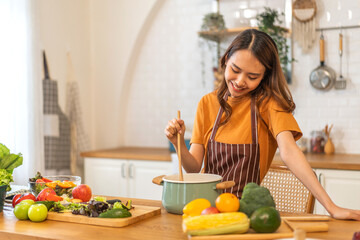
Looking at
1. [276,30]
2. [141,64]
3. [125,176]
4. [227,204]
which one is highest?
[276,30]

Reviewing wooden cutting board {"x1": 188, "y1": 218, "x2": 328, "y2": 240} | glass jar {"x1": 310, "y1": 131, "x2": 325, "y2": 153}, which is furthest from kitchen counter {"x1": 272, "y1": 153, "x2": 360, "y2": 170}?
wooden cutting board {"x1": 188, "y1": 218, "x2": 328, "y2": 240}

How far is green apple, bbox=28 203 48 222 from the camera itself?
1.67 m

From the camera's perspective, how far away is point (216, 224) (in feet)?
4.41

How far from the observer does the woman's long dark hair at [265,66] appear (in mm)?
1916

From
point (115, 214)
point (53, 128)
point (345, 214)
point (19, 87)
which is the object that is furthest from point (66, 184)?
point (53, 128)

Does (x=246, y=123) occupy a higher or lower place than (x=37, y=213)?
higher

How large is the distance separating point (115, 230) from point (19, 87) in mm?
2437

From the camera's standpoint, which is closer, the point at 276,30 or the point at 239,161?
the point at 239,161

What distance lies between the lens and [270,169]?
2.22 m

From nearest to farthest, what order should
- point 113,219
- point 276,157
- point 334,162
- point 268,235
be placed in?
point 268,235 → point 113,219 → point 334,162 → point 276,157

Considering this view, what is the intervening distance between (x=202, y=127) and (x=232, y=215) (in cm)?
85

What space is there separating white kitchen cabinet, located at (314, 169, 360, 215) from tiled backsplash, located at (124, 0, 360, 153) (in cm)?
66

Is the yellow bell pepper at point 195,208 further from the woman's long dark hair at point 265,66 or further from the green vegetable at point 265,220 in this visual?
the woman's long dark hair at point 265,66

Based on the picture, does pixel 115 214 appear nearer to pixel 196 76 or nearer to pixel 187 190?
pixel 187 190
